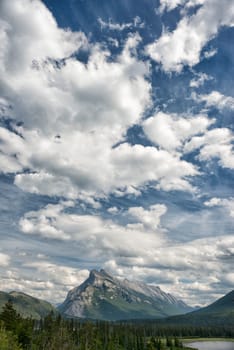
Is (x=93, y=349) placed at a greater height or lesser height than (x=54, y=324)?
lesser

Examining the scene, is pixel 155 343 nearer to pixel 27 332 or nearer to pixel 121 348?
pixel 121 348

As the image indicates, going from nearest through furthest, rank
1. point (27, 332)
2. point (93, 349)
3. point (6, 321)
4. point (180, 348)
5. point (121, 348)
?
point (6, 321)
point (27, 332)
point (93, 349)
point (121, 348)
point (180, 348)

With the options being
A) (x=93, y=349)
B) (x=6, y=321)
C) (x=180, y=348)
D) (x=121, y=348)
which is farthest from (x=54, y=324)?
(x=180, y=348)

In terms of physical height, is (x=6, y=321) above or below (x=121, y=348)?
above

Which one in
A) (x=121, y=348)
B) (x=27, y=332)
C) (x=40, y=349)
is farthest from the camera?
(x=121, y=348)

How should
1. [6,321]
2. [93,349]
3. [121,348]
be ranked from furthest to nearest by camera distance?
[121,348]
[93,349]
[6,321]

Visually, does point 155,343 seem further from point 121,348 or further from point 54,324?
point 54,324

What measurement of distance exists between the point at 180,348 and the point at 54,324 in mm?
85319

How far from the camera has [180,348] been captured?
196 meters

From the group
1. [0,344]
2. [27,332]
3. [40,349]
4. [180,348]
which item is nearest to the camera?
[0,344]

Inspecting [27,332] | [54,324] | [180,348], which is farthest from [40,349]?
[180,348]

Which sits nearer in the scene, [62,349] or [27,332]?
[62,349]

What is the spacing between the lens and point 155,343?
18462 centimetres

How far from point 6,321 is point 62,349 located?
36.6 metres
